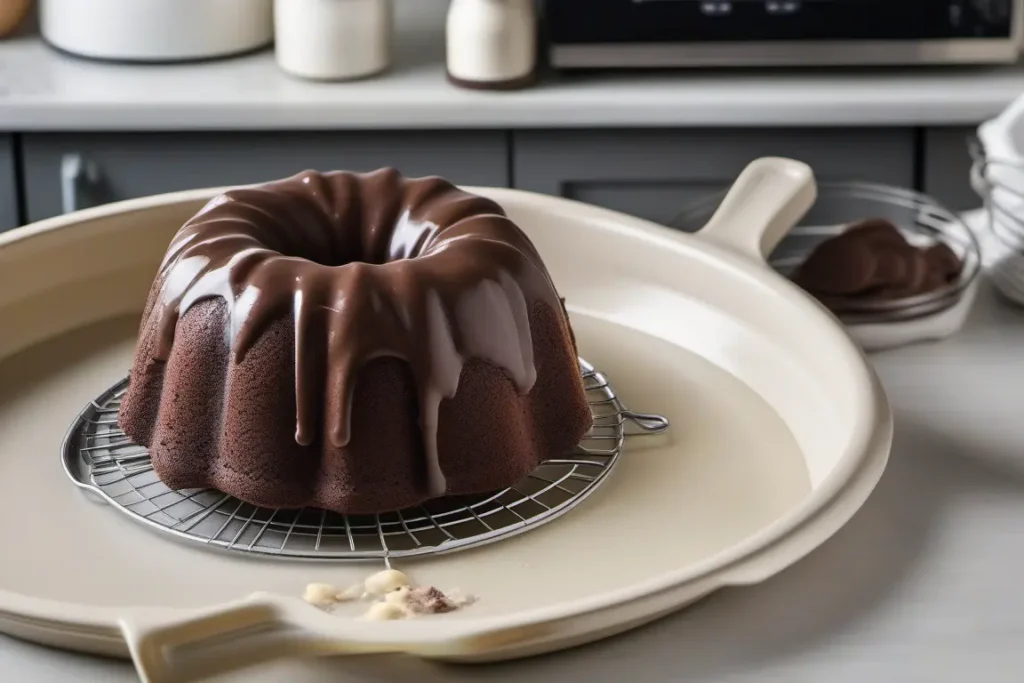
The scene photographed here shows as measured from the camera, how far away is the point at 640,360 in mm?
1182

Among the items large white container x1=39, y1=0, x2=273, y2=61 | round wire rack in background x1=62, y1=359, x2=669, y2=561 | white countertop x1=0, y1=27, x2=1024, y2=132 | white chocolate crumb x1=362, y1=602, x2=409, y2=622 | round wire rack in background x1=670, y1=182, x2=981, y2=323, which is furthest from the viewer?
large white container x1=39, y1=0, x2=273, y2=61

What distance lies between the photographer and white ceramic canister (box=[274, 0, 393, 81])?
6.53 ft

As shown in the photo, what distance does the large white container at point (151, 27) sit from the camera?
2051 mm

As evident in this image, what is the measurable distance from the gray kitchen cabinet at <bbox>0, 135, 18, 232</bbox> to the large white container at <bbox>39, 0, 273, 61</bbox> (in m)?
0.21

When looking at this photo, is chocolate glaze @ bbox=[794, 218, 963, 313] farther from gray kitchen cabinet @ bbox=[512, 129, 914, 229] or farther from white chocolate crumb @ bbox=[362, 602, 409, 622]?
gray kitchen cabinet @ bbox=[512, 129, 914, 229]

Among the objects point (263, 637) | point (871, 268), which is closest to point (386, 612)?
point (263, 637)

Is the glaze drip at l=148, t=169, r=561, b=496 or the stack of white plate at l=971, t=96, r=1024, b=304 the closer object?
the glaze drip at l=148, t=169, r=561, b=496

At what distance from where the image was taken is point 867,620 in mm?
771

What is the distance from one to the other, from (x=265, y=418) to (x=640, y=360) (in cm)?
37

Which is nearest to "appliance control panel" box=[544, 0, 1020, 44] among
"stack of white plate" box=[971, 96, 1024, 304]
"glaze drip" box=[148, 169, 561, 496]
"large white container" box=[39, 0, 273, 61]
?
"large white container" box=[39, 0, 273, 61]

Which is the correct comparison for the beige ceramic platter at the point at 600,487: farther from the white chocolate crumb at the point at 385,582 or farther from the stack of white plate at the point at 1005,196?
the stack of white plate at the point at 1005,196

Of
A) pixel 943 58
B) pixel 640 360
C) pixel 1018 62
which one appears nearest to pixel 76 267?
pixel 640 360

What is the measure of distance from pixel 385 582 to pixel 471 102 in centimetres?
122

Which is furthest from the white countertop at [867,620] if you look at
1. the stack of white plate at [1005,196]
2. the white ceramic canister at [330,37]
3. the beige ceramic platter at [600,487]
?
the white ceramic canister at [330,37]
